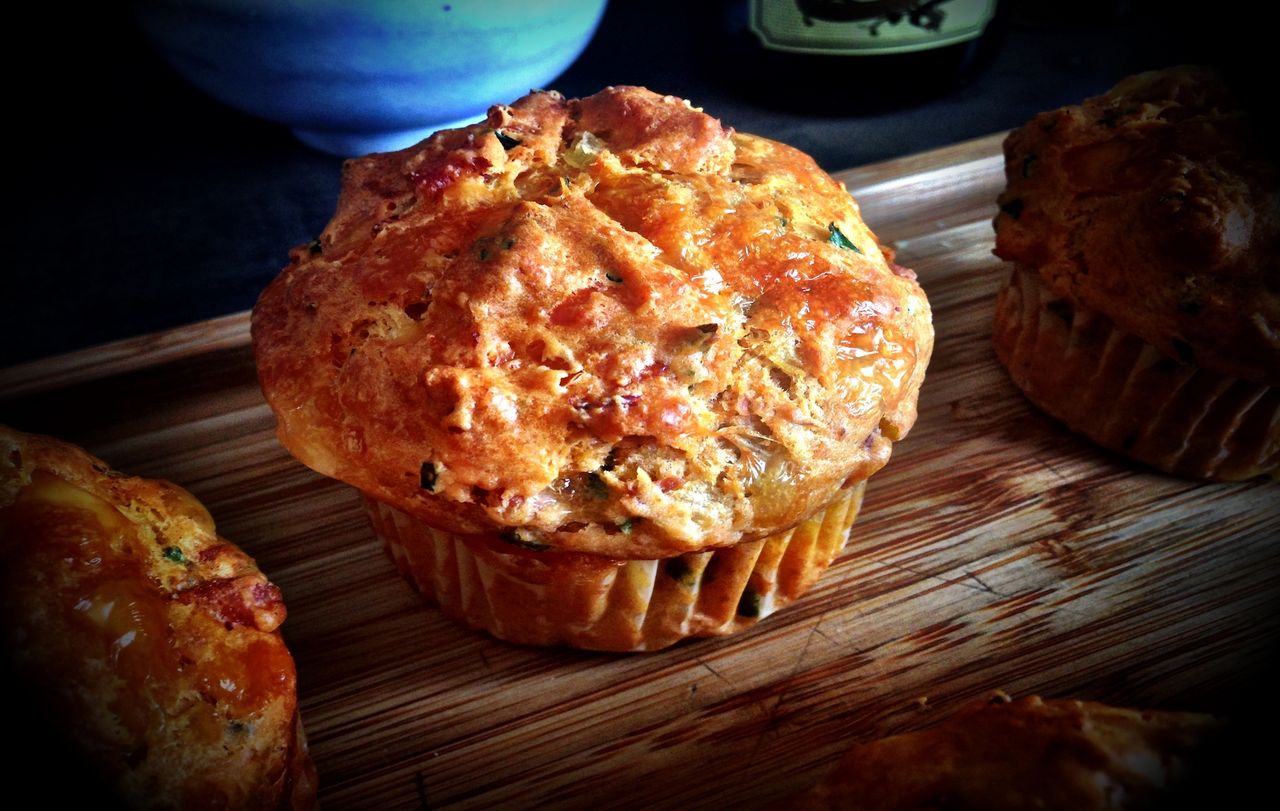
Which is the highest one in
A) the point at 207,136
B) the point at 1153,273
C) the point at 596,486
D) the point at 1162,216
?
the point at 1162,216

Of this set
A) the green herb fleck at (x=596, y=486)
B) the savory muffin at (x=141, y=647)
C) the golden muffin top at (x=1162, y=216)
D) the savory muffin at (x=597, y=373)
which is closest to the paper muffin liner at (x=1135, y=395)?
the golden muffin top at (x=1162, y=216)

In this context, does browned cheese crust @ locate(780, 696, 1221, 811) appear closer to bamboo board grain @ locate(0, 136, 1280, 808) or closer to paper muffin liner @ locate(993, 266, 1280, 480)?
bamboo board grain @ locate(0, 136, 1280, 808)

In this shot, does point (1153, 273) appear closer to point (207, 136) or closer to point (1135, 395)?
point (1135, 395)

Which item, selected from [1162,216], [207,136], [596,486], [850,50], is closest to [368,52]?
[207,136]

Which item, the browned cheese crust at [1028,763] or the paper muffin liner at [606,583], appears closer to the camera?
the browned cheese crust at [1028,763]

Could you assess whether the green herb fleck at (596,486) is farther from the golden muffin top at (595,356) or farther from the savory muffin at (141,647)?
the savory muffin at (141,647)

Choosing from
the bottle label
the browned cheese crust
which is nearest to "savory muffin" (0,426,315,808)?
the browned cheese crust

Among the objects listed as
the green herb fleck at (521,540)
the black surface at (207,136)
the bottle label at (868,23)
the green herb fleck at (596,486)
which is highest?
the bottle label at (868,23)
